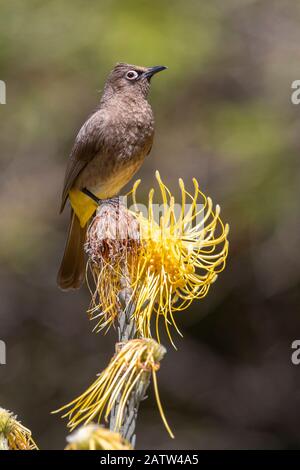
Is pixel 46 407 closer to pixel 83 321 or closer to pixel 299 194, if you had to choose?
pixel 83 321

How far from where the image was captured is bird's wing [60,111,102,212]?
254 inches

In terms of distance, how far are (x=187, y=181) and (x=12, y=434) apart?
19.6 feet

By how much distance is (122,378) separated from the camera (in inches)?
117

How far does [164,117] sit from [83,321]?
235 centimetres

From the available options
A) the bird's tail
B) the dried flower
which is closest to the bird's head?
the bird's tail

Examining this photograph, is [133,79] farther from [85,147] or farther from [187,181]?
[187,181]

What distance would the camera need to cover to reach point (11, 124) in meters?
8.95

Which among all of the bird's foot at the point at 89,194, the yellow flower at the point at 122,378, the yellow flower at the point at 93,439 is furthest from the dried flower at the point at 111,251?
the bird's foot at the point at 89,194

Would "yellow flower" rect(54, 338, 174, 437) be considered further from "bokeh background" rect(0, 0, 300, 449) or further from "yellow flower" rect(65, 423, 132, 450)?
"bokeh background" rect(0, 0, 300, 449)

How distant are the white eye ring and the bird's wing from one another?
0.34 meters

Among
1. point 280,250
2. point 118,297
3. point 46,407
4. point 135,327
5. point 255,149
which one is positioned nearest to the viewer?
point 135,327

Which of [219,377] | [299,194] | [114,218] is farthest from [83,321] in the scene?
[114,218]

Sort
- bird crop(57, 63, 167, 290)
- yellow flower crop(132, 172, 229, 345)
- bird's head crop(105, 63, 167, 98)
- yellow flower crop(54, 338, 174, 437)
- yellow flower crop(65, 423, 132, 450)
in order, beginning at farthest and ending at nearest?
bird's head crop(105, 63, 167, 98), bird crop(57, 63, 167, 290), yellow flower crop(132, 172, 229, 345), yellow flower crop(54, 338, 174, 437), yellow flower crop(65, 423, 132, 450)

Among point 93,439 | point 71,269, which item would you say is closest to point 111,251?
point 93,439
